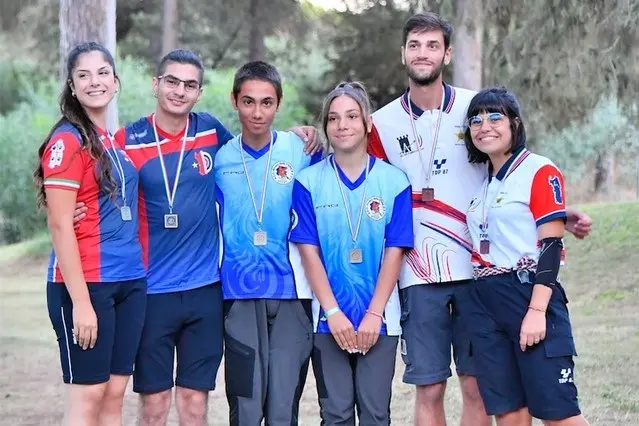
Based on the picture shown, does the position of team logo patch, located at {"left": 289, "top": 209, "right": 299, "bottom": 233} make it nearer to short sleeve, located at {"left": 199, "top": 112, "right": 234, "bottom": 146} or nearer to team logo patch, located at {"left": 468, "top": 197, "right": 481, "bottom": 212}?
short sleeve, located at {"left": 199, "top": 112, "right": 234, "bottom": 146}

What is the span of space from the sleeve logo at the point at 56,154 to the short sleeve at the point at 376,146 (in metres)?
1.61

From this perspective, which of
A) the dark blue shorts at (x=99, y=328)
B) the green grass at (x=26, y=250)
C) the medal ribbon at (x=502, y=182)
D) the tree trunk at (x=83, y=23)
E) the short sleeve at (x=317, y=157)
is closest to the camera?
the dark blue shorts at (x=99, y=328)

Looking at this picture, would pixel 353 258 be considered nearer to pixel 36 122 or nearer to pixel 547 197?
pixel 547 197

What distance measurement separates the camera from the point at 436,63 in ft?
14.9

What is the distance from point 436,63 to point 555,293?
1.32 meters

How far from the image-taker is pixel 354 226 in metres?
4.39

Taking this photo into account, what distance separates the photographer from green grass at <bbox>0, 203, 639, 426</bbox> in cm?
699

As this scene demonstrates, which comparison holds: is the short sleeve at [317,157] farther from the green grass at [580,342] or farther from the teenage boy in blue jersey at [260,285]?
the green grass at [580,342]

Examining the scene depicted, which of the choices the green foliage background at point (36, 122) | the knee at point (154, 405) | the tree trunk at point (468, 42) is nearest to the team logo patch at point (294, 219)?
the knee at point (154, 405)

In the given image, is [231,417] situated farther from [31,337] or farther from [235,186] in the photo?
[31,337]

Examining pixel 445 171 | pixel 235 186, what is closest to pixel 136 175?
pixel 235 186

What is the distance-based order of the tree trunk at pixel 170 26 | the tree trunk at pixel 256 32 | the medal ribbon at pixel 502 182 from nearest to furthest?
the medal ribbon at pixel 502 182, the tree trunk at pixel 170 26, the tree trunk at pixel 256 32

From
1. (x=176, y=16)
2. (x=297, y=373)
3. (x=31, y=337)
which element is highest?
(x=176, y=16)

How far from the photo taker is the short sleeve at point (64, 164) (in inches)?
155
